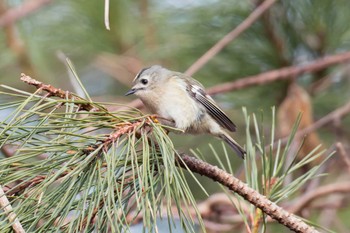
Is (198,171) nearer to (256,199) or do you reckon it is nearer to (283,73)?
(256,199)

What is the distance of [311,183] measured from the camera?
8.78 feet

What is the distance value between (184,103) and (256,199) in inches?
42.4

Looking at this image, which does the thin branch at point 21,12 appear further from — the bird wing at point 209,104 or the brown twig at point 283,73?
the bird wing at point 209,104

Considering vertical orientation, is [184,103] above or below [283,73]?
below

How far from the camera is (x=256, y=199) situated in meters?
1.40

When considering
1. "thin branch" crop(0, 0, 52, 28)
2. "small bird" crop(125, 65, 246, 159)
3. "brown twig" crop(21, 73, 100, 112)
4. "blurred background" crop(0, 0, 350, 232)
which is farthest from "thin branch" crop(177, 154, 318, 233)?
"thin branch" crop(0, 0, 52, 28)

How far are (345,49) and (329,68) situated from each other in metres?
0.12

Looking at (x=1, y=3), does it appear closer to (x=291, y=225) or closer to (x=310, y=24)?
(x=310, y=24)

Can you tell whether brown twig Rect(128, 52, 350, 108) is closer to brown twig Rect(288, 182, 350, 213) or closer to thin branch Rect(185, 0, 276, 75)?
thin branch Rect(185, 0, 276, 75)

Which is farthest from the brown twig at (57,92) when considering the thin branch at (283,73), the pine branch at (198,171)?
the thin branch at (283,73)

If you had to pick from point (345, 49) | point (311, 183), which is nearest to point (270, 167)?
point (311, 183)

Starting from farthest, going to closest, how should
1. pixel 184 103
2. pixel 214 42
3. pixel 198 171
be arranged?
pixel 214 42
pixel 184 103
pixel 198 171

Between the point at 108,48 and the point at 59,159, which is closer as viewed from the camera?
the point at 59,159

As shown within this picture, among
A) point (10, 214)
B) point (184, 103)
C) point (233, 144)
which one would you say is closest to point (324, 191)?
point (233, 144)
